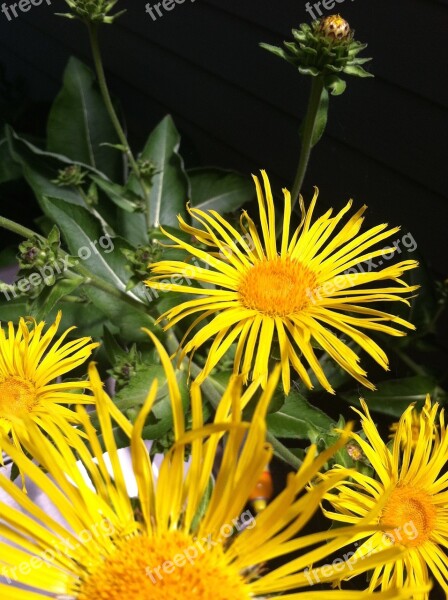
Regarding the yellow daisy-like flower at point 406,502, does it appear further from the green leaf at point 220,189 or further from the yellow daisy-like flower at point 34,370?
the green leaf at point 220,189

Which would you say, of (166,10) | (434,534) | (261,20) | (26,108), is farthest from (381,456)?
(26,108)

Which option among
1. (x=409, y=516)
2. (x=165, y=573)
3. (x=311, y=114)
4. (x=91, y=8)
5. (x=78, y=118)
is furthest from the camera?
(x=78, y=118)

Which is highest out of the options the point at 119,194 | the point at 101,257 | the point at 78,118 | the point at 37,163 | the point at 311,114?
the point at 78,118

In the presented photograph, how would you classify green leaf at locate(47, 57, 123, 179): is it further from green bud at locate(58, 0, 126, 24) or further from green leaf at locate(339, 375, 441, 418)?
green leaf at locate(339, 375, 441, 418)

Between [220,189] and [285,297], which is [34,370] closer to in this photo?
[285,297]

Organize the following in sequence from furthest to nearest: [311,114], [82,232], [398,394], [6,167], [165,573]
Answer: [6,167] → [398,394] → [82,232] → [311,114] → [165,573]

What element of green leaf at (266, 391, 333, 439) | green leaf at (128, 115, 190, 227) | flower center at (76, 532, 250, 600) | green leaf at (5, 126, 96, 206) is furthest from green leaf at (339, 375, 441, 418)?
green leaf at (5, 126, 96, 206)

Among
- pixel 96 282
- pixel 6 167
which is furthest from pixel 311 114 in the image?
pixel 6 167
